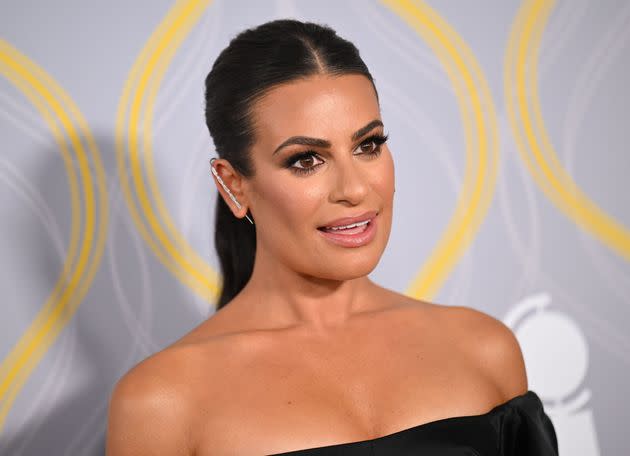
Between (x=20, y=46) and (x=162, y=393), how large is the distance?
3.17 ft

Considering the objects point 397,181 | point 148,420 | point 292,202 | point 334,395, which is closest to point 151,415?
point 148,420

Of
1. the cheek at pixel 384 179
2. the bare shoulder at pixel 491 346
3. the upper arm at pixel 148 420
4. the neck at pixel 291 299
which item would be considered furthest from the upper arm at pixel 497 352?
the upper arm at pixel 148 420

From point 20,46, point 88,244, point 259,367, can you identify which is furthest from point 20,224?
point 259,367

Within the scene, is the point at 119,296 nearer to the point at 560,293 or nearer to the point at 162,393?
the point at 162,393

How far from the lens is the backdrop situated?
193 centimetres

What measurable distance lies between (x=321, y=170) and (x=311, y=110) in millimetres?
114

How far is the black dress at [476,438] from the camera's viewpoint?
1433 millimetres

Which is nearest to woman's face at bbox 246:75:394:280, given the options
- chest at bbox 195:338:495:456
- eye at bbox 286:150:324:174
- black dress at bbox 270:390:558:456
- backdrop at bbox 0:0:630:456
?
eye at bbox 286:150:324:174

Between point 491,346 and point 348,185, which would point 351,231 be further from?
point 491,346

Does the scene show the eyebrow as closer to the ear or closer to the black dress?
the ear

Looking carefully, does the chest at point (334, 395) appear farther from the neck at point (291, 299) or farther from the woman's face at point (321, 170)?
the woman's face at point (321, 170)

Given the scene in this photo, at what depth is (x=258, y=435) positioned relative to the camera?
146 centimetres

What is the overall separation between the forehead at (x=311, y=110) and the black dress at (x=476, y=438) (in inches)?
22.5

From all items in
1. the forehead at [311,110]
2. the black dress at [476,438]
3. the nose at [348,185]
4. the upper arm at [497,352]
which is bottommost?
the black dress at [476,438]
